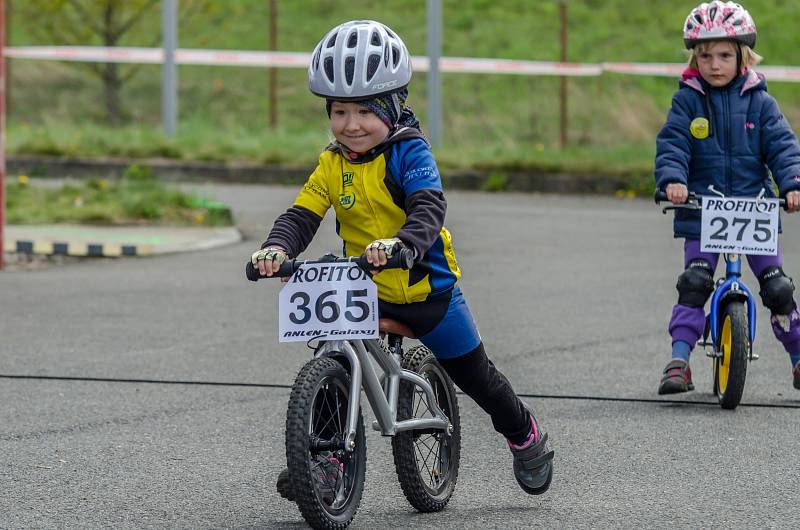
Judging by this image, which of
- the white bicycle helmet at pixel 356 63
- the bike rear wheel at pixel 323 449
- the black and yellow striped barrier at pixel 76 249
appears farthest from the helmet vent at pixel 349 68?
the black and yellow striped barrier at pixel 76 249

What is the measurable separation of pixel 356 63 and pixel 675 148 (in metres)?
2.76

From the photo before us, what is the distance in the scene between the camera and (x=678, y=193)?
734 cm

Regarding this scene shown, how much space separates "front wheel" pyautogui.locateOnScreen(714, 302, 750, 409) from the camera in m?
7.31

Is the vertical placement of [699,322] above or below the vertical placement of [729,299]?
below

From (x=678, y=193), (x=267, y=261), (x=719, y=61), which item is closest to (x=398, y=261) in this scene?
(x=267, y=261)

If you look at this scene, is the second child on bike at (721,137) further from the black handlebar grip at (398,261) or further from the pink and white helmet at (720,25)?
the black handlebar grip at (398,261)

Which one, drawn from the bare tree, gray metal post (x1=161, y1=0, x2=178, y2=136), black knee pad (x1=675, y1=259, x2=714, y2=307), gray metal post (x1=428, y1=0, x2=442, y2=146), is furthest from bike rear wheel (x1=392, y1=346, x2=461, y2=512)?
the bare tree

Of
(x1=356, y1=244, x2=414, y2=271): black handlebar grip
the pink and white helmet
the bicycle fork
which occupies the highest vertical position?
the pink and white helmet

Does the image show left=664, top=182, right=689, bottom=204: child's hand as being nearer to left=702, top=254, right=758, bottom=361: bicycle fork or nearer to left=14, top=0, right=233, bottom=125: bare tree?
left=702, top=254, right=758, bottom=361: bicycle fork

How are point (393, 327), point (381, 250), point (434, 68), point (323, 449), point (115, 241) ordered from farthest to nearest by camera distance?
point (434, 68) < point (115, 241) < point (393, 327) < point (323, 449) < point (381, 250)

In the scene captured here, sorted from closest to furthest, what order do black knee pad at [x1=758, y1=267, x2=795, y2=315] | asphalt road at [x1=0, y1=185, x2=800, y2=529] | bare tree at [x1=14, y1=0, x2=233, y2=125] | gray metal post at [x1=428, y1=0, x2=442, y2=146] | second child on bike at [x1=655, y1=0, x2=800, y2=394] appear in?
1. asphalt road at [x1=0, y1=185, x2=800, y2=529]
2. second child on bike at [x1=655, y1=0, x2=800, y2=394]
3. black knee pad at [x1=758, y1=267, x2=795, y2=315]
4. gray metal post at [x1=428, y1=0, x2=442, y2=146]
5. bare tree at [x1=14, y1=0, x2=233, y2=125]

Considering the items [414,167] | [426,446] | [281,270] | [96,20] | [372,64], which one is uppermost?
[96,20]

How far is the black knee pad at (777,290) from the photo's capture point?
7.70 metres

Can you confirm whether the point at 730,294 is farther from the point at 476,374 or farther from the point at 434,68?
the point at 434,68
